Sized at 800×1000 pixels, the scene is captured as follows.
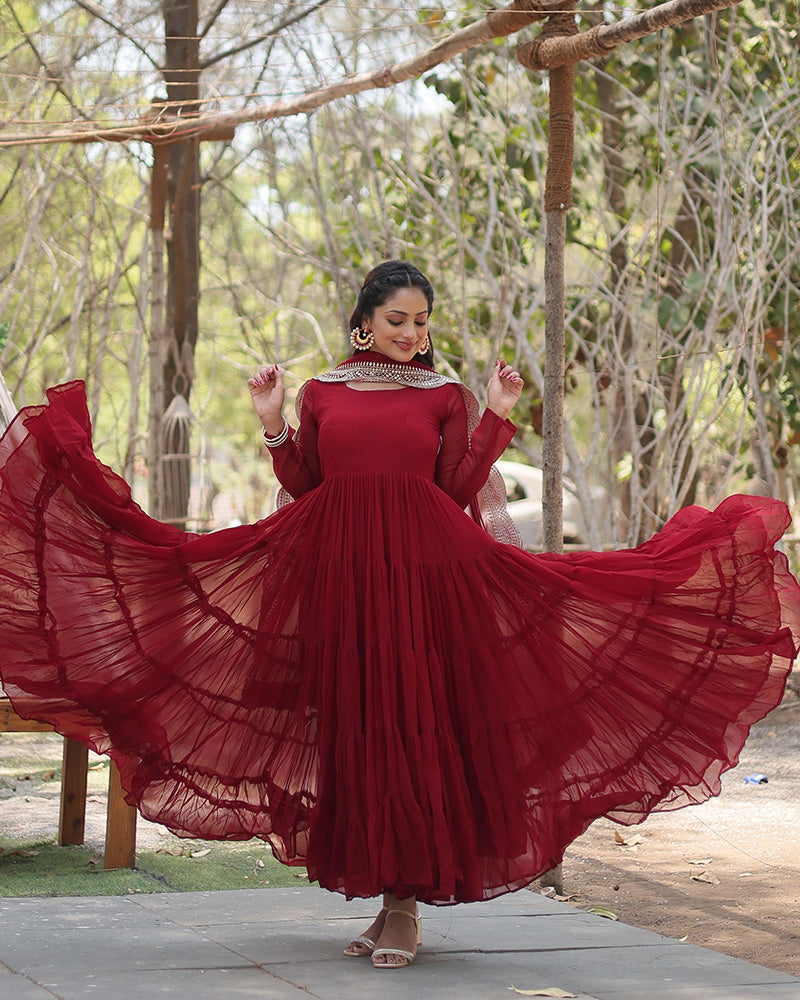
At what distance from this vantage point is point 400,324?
303 cm

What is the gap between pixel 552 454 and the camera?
13.0 feet

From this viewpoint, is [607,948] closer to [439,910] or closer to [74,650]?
[439,910]

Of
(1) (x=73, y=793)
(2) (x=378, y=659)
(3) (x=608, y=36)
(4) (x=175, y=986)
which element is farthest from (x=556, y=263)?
(4) (x=175, y=986)

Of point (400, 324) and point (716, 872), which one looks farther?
point (716, 872)

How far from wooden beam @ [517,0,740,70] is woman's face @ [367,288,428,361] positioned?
46.2 inches

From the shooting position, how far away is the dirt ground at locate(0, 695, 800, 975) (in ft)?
→ 11.8

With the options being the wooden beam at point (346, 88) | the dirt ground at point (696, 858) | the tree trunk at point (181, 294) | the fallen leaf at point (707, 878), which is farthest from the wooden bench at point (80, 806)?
the tree trunk at point (181, 294)

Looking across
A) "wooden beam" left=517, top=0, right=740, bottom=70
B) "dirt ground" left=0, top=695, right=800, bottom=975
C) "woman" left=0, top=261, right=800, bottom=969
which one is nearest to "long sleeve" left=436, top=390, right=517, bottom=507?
"woman" left=0, top=261, right=800, bottom=969

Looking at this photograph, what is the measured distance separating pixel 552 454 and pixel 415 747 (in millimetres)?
1468

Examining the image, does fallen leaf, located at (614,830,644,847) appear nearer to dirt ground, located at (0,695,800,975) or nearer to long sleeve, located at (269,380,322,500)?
dirt ground, located at (0,695,800,975)

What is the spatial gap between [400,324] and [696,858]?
2497mm

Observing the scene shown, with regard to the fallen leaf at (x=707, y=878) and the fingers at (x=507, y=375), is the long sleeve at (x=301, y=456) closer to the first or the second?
the fingers at (x=507, y=375)

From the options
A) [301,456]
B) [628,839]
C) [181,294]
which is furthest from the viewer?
[181,294]

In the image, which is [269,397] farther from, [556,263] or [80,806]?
[80,806]
